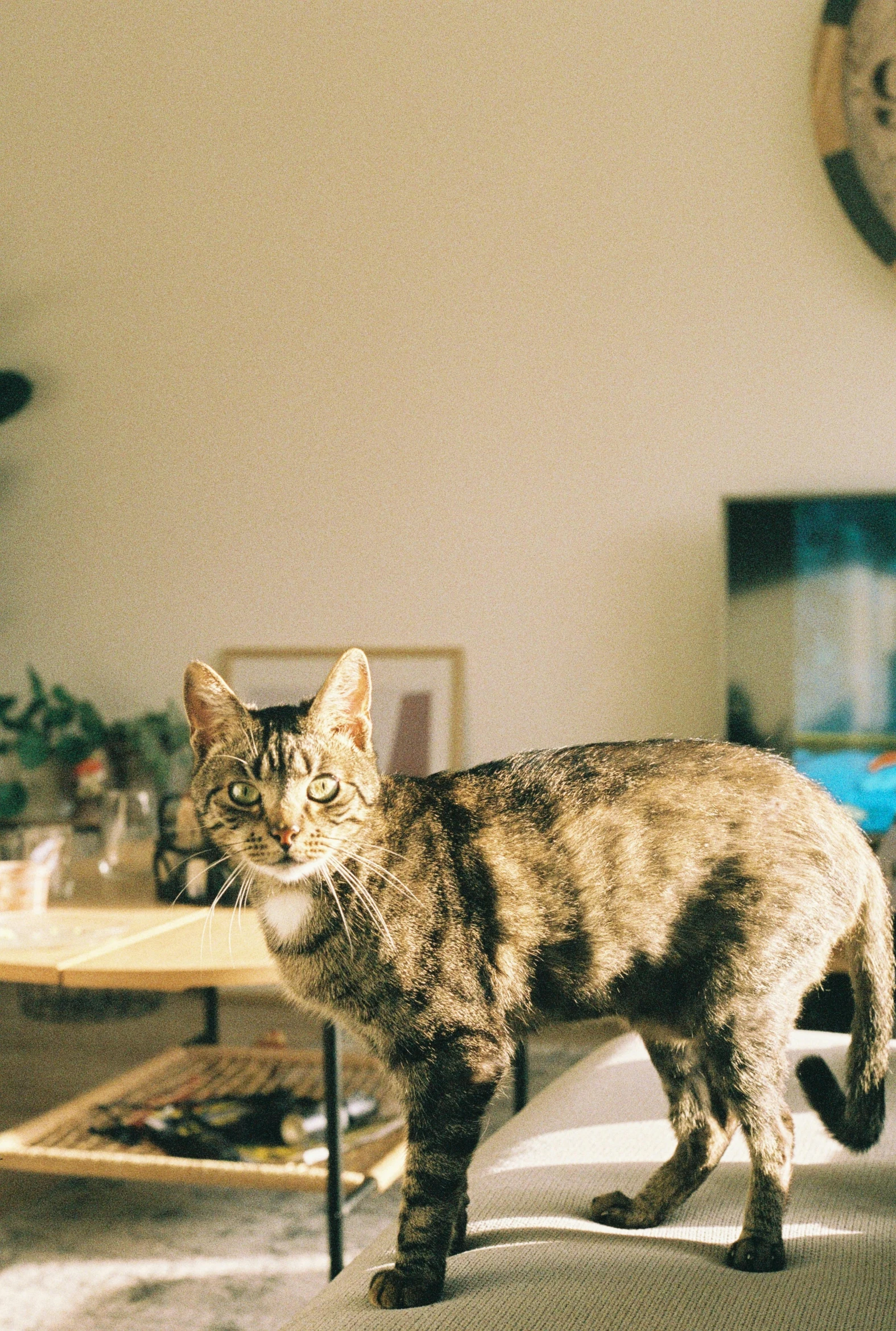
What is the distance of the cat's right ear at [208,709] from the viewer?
99cm

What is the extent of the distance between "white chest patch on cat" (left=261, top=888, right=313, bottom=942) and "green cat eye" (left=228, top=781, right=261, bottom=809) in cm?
8

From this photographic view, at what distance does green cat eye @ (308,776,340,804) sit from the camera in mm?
976

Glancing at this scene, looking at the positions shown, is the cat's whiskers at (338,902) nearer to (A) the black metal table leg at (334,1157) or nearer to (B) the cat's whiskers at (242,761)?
(B) the cat's whiskers at (242,761)

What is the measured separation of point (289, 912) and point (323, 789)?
0.35ft

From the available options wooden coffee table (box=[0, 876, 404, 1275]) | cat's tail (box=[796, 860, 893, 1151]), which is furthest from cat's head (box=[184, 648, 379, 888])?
wooden coffee table (box=[0, 876, 404, 1275])

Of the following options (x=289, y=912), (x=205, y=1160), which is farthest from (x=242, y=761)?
(x=205, y=1160)

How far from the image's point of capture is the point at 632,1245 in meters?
0.96

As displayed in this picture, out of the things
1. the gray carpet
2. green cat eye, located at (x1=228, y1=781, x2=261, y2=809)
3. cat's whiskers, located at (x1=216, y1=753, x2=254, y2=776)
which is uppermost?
cat's whiskers, located at (x1=216, y1=753, x2=254, y2=776)

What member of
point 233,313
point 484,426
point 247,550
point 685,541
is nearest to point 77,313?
point 233,313

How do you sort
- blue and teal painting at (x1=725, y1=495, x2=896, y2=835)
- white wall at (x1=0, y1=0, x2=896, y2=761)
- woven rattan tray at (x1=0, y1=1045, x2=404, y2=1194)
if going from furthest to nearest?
white wall at (x1=0, y1=0, x2=896, y2=761) < blue and teal painting at (x1=725, y1=495, x2=896, y2=835) < woven rattan tray at (x1=0, y1=1045, x2=404, y2=1194)

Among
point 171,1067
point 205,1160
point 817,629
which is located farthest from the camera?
point 817,629

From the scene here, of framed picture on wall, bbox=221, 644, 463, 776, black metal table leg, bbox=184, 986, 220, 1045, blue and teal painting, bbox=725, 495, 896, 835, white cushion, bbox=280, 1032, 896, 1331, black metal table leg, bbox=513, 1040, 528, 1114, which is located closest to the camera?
white cushion, bbox=280, 1032, 896, 1331

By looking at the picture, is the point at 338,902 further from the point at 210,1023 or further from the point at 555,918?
the point at 210,1023

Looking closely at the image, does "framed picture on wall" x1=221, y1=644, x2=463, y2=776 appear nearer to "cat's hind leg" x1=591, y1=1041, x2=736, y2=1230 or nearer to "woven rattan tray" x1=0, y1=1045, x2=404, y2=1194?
"woven rattan tray" x1=0, y1=1045, x2=404, y2=1194
